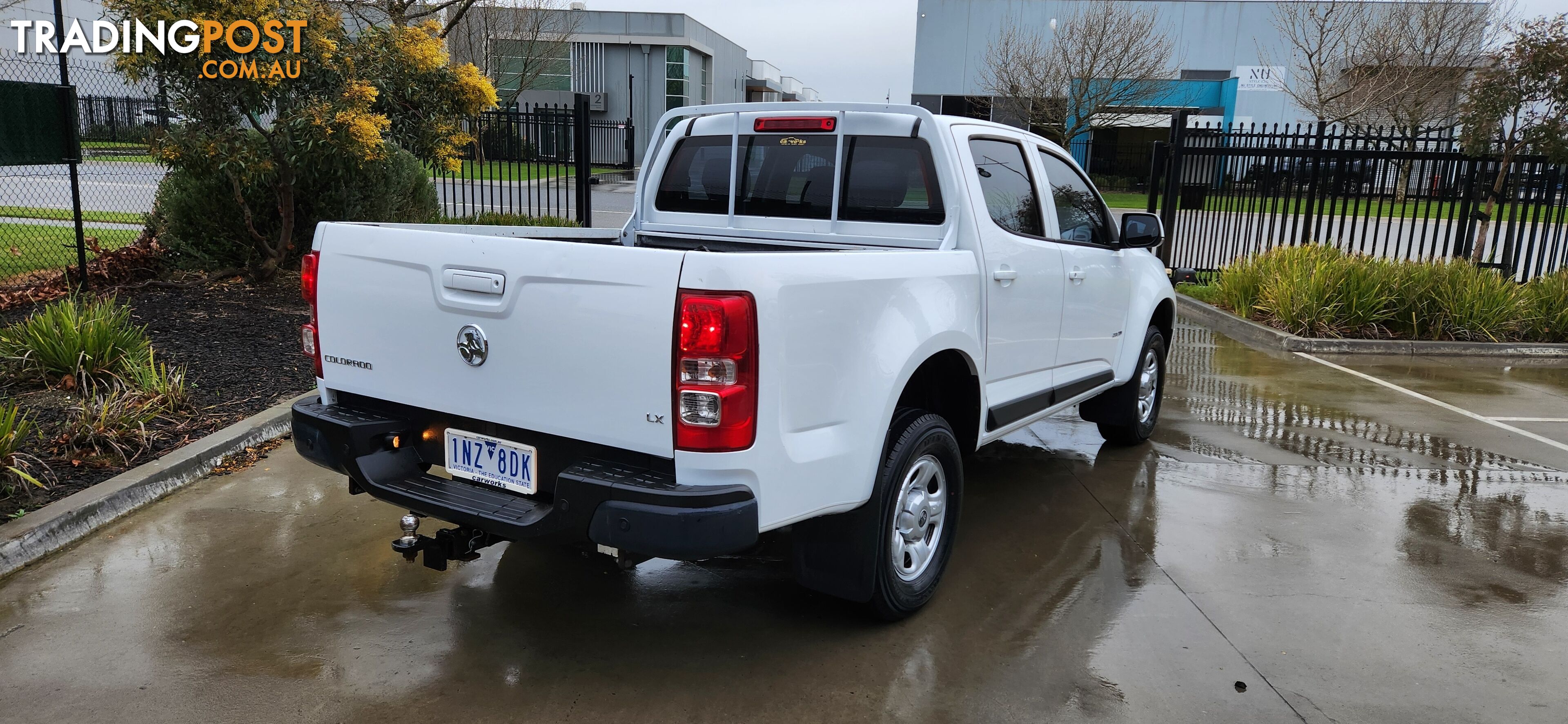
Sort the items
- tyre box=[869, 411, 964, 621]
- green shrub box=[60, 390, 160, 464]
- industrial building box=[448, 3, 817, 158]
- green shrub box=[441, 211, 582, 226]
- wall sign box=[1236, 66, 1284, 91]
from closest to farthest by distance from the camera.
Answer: tyre box=[869, 411, 964, 621] < green shrub box=[60, 390, 160, 464] < green shrub box=[441, 211, 582, 226] < wall sign box=[1236, 66, 1284, 91] < industrial building box=[448, 3, 817, 158]

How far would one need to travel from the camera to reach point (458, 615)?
12.3 ft

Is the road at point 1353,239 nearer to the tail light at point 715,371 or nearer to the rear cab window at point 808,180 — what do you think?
the rear cab window at point 808,180

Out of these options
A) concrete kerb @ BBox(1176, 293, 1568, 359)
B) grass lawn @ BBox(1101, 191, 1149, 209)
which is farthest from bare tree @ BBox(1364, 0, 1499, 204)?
concrete kerb @ BBox(1176, 293, 1568, 359)

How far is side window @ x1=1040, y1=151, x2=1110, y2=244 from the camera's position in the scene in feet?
16.9

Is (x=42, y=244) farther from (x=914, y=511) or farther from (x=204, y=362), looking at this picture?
(x=914, y=511)

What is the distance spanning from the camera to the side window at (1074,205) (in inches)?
202

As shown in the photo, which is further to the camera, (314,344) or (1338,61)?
(1338,61)

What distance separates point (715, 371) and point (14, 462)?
373cm

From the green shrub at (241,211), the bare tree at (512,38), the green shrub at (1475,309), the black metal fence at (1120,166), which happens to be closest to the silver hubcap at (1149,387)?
the green shrub at (1475,309)

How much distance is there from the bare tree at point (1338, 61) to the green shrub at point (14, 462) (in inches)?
1231

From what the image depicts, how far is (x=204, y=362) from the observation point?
6.94 m

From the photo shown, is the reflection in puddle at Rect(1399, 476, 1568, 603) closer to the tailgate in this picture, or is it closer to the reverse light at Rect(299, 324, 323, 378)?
the tailgate

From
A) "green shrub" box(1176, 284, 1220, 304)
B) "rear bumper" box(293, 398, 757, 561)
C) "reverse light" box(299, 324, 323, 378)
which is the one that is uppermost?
"reverse light" box(299, 324, 323, 378)

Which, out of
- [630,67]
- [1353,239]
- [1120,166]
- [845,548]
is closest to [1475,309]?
[1353,239]
